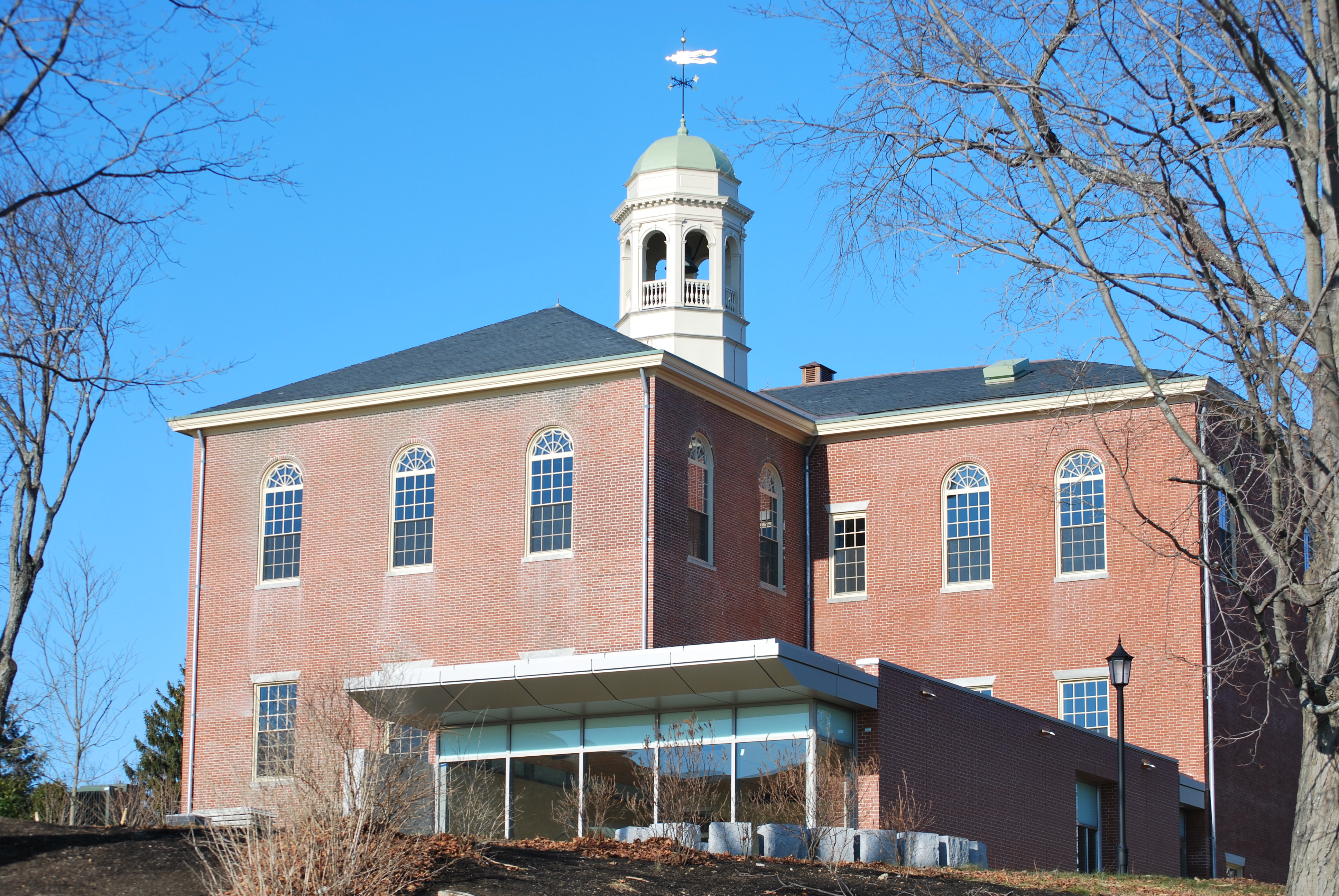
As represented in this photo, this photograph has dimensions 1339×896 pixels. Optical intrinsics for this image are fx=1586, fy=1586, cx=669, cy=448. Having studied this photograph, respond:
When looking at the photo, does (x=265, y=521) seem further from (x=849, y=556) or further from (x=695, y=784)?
(x=695, y=784)

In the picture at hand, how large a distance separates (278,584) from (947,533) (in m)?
13.8

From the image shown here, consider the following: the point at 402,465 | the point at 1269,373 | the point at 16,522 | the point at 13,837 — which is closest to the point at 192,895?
the point at 13,837

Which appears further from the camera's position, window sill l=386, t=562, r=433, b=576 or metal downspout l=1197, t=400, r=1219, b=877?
window sill l=386, t=562, r=433, b=576

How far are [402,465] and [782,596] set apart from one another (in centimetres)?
830

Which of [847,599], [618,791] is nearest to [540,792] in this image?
[618,791]

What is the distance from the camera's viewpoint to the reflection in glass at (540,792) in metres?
24.6

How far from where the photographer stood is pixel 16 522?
2309 centimetres

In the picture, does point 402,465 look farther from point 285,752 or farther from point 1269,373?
point 1269,373

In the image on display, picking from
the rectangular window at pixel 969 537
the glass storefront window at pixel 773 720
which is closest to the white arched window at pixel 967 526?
the rectangular window at pixel 969 537

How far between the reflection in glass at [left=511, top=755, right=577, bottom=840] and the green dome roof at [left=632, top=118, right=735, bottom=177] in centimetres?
1890

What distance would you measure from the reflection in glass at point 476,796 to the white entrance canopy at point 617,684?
2.43ft

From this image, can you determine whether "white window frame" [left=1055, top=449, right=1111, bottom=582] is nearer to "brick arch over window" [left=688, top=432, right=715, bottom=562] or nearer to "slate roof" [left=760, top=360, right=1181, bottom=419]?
"slate roof" [left=760, top=360, right=1181, bottom=419]

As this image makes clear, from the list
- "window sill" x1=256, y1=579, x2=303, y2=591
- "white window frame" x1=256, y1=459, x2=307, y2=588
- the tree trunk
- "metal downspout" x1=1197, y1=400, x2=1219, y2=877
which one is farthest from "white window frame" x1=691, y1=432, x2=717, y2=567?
the tree trunk

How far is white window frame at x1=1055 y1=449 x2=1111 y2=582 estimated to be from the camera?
103 feet
